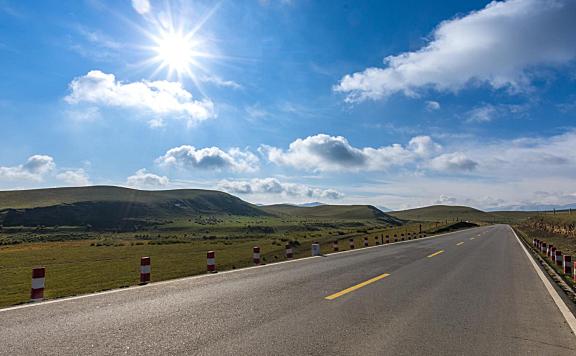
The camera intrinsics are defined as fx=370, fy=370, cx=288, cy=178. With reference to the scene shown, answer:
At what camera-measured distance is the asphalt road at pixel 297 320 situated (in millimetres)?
4762

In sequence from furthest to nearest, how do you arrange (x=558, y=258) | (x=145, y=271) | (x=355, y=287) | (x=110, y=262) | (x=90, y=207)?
(x=90, y=207), (x=110, y=262), (x=558, y=258), (x=145, y=271), (x=355, y=287)

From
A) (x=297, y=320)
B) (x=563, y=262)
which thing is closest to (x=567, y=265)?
(x=563, y=262)

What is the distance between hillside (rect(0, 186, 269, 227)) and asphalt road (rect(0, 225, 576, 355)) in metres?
126

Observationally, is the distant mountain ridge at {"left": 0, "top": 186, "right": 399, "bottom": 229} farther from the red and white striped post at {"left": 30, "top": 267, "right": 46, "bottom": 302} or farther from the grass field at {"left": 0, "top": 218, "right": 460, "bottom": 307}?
the red and white striped post at {"left": 30, "top": 267, "right": 46, "bottom": 302}

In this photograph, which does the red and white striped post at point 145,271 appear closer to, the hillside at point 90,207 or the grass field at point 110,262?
the grass field at point 110,262

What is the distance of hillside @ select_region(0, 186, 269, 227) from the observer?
391ft

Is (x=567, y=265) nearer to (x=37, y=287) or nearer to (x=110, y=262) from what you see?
(x=37, y=287)

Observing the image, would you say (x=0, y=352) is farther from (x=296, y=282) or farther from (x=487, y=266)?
(x=487, y=266)

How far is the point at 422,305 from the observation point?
7273 millimetres

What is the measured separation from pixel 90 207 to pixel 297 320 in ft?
489

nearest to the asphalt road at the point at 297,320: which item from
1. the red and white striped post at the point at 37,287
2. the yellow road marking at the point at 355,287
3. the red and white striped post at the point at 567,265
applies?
the yellow road marking at the point at 355,287

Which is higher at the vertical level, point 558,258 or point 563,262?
point 563,262

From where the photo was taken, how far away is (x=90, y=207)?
13588cm

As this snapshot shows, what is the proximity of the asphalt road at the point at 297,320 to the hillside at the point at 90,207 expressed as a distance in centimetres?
12566
